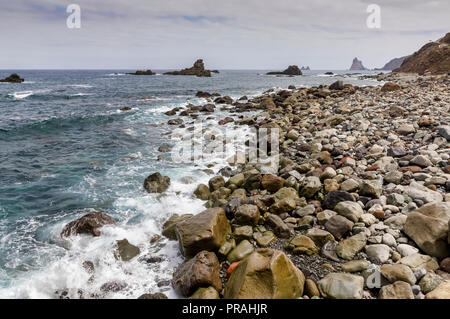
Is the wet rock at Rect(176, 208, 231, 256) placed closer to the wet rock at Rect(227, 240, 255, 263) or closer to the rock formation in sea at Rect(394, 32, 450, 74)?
the wet rock at Rect(227, 240, 255, 263)

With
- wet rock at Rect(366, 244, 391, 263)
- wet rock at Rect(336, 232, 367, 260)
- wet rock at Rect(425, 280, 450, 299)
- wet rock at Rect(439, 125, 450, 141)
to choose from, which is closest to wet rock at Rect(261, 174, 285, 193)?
wet rock at Rect(336, 232, 367, 260)

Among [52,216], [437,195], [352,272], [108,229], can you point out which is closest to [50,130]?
[52,216]

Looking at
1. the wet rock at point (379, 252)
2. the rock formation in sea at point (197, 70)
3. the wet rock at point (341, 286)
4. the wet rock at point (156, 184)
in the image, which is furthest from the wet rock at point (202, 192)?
the rock formation in sea at point (197, 70)

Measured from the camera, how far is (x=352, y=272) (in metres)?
4.64

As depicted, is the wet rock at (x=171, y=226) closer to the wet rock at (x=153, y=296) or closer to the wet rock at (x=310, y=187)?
the wet rock at (x=153, y=296)

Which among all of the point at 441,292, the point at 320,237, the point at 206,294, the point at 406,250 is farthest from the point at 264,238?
the point at 441,292

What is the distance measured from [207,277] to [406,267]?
3.52 metres

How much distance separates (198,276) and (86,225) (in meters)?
4.30

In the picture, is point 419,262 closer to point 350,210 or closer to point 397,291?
point 397,291

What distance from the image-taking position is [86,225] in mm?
7051

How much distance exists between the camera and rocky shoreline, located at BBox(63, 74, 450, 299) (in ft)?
13.5

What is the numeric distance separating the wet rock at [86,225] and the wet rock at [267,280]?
4.73 meters

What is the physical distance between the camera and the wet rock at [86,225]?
697cm
